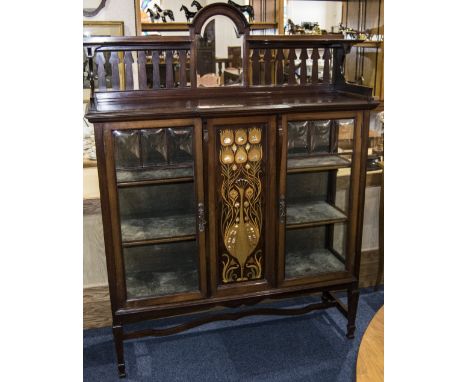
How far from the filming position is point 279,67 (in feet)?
7.39

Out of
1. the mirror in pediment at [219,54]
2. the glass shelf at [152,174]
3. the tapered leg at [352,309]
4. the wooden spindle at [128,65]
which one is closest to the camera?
the glass shelf at [152,174]

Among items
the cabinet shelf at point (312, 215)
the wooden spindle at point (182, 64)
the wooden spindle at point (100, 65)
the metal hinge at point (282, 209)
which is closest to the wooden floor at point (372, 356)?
the metal hinge at point (282, 209)

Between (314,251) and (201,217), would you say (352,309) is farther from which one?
(201,217)

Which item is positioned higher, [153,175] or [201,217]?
[153,175]

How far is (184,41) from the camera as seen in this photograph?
207 cm

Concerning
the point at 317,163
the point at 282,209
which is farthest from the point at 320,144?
the point at 282,209

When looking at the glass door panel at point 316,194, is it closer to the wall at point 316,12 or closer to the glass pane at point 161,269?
the glass pane at point 161,269

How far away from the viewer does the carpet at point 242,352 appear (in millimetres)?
2160

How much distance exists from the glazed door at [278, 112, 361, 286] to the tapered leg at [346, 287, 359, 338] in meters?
0.11

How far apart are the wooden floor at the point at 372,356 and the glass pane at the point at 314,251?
1180mm

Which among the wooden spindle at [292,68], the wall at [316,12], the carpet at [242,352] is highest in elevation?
the wall at [316,12]

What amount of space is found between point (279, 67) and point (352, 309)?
126cm

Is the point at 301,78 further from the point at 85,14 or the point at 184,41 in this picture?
the point at 85,14
